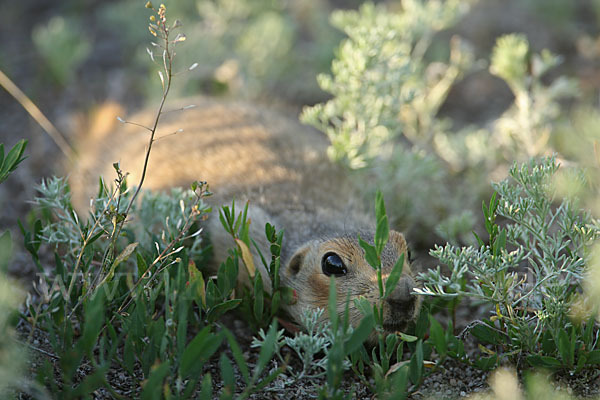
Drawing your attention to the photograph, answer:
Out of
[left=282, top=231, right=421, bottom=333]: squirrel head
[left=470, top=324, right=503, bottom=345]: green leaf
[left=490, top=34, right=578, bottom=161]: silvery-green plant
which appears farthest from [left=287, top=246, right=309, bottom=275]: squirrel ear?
[left=490, top=34, right=578, bottom=161]: silvery-green plant

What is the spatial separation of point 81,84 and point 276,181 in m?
2.97

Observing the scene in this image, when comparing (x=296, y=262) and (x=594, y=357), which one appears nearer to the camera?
(x=594, y=357)

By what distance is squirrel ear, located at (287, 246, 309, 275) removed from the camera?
8.65ft

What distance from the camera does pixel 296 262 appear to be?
265 centimetres

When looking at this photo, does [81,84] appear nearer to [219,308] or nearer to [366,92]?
[366,92]

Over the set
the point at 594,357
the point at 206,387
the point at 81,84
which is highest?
the point at 81,84

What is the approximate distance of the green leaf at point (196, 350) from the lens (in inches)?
66.1

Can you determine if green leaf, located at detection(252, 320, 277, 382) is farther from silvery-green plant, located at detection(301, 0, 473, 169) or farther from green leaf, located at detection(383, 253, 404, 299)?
silvery-green plant, located at detection(301, 0, 473, 169)

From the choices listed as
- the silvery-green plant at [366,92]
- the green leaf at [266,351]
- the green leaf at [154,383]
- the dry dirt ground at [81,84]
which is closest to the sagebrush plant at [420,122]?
the silvery-green plant at [366,92]

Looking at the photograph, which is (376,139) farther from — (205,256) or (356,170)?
(205,256)

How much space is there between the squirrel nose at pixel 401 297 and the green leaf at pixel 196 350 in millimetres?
707

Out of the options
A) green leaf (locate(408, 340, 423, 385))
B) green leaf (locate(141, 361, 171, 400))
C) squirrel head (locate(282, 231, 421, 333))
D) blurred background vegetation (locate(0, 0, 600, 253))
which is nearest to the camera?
green leaf (locate(141, 361, 171, 400))

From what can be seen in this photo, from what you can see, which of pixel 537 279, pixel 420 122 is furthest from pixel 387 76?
pixel 537 279

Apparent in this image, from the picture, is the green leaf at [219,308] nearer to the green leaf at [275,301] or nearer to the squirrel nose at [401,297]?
the green leaf at [275,301]
